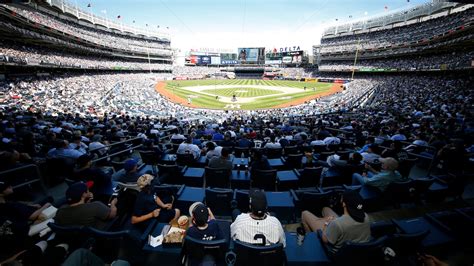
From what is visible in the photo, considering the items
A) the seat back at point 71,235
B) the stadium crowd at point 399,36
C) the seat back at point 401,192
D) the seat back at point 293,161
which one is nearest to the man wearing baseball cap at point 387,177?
the seat back at point 401,192

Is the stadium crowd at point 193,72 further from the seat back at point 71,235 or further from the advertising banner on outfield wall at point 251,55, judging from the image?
the seat back at point 71,235

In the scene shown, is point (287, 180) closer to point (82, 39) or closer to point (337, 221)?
point (337, 221)

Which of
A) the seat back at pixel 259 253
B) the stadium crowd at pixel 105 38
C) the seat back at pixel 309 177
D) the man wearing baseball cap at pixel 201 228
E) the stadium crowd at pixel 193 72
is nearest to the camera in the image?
the seat back at pixel 259 253

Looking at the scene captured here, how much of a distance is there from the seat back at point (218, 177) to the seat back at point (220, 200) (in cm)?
112

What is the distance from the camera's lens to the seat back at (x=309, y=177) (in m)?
6.07

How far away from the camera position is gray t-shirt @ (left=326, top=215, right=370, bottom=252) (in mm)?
3152

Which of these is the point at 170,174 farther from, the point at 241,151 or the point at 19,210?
the point at 241,151

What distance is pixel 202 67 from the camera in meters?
123

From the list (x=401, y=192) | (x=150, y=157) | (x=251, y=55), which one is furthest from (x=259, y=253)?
(x=251, y=55)

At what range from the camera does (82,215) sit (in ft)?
12.0

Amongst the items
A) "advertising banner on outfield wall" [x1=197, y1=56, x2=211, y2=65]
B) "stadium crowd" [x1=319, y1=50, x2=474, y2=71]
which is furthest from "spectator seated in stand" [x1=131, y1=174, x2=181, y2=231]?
"advertising banner on outfield wall" [x1=197, y1=56, x2=211, y2=65]

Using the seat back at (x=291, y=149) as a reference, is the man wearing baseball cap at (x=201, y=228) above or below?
above

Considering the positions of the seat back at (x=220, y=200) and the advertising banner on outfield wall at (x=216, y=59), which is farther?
the advertising banner on outfield wall at (x=216, y=59)

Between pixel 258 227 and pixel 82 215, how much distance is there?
10.1ft
